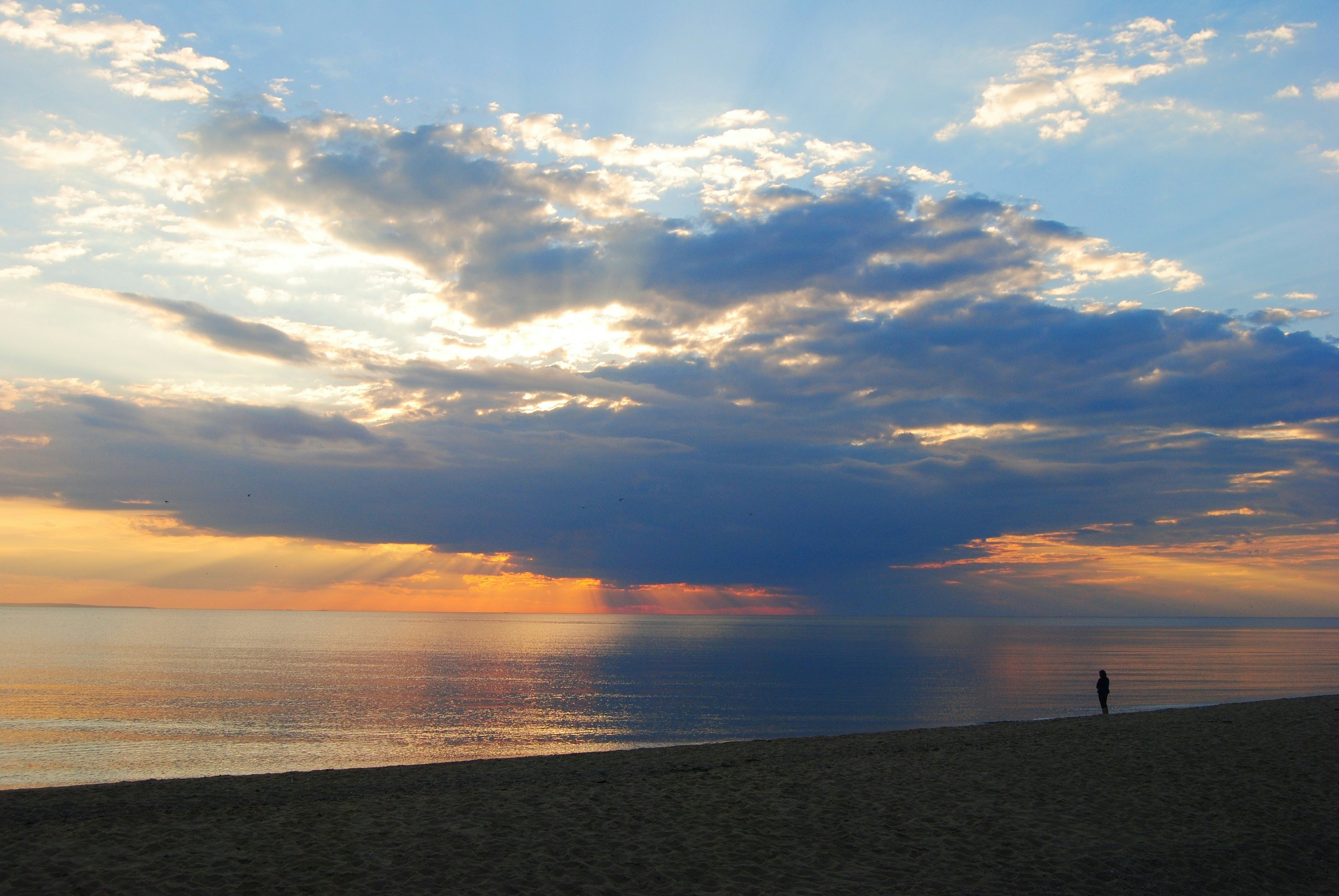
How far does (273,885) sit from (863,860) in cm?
830

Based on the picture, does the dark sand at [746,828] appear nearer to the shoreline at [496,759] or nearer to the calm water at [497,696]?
the shoreline at [496,759]

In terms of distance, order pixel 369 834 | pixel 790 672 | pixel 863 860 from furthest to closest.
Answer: pixel 790 672 < pixel 369 834 < pixel 863 860

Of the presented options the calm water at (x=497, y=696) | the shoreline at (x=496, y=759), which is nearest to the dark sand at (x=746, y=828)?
the shoreline at (x=496, y=759)

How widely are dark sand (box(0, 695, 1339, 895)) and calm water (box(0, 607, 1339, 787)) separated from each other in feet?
50.7

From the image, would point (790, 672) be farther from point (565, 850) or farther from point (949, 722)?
point (565, 850)

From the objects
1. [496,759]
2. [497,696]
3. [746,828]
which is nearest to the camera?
[746,828]

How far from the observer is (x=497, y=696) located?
5859 cm

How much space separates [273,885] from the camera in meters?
10.8

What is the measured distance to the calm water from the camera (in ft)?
113

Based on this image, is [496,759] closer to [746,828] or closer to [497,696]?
[746,828]

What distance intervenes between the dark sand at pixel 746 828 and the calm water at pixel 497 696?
15.4 meters

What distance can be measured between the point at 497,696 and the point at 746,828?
48552mm

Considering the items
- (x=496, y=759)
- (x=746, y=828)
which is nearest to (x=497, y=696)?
(x=496, y=759)

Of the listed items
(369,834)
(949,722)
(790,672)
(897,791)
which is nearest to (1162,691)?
(949,722)
